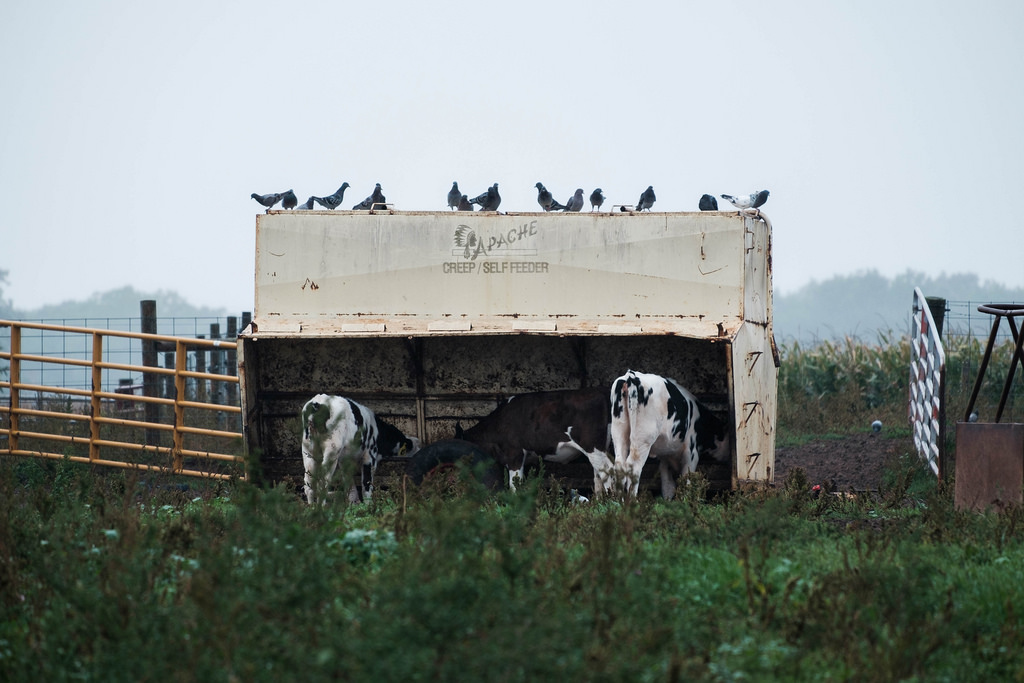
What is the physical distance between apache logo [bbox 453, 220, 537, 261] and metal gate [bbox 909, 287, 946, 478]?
4.56 metres

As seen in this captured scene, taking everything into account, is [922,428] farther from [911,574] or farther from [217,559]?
[217,559]

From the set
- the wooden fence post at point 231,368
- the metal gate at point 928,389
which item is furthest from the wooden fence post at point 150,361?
the metal gate at point 928,389

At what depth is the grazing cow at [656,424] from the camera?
10984mm

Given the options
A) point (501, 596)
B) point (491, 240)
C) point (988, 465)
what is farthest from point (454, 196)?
point (501, 596)

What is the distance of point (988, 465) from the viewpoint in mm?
9203

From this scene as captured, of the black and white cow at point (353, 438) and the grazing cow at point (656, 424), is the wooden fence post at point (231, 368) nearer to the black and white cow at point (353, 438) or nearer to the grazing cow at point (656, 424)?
the black and white cow at point (353, 438)

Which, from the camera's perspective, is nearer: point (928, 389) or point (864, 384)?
point (928, 389)

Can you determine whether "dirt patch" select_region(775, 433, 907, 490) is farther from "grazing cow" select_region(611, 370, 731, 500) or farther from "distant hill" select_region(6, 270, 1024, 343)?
"distant hill" select_region(6, 270, 1024, 343)

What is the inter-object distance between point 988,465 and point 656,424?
3104 mm

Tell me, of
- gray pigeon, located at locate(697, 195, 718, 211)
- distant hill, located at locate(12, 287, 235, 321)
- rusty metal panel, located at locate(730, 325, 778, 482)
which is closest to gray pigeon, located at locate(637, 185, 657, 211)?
gray pigeon, located at locate(697, 195, 718, 211)

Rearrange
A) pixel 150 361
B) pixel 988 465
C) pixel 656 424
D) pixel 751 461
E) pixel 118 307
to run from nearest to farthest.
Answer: pixel 988 465 → pixel 656 424 → pixel 751 461 → pixel 150 361 → pixel 118 307

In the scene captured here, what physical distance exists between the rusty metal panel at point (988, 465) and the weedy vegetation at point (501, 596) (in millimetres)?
1046

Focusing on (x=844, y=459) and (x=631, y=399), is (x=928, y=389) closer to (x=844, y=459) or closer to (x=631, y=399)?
(x=844, y=459)

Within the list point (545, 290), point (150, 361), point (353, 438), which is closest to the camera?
point (353, 438)
